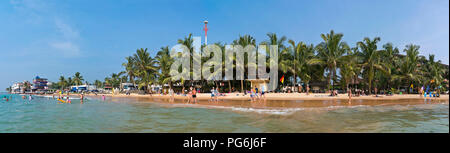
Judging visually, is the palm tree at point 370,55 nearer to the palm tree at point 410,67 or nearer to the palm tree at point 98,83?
the palm tree at point 410,67

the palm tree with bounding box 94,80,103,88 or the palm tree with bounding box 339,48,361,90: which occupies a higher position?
the palm tree with bounding box 339,48,361,90

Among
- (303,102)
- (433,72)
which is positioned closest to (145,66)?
(303,102)

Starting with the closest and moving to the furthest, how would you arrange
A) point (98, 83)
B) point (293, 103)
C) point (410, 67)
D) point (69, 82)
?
point (293, 103), point (410, 67), point (69, 82), point (98, 83)

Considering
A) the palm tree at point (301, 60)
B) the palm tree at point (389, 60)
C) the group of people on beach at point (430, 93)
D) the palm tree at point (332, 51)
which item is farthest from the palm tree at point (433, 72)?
the palm tree at point (301, 60)

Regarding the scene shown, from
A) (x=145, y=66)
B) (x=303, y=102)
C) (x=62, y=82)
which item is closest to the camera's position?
(x=303, y=102)

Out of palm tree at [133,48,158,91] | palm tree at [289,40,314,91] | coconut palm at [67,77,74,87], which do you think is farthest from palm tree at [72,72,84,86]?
palm tree at [289,40,314,91]

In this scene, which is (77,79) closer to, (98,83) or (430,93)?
(98,83)

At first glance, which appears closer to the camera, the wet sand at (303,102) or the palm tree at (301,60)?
the wet sand at (303,102)

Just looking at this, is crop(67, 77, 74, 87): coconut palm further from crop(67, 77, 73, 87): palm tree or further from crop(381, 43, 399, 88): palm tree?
crop(381, 43, 399, 88): palm tree

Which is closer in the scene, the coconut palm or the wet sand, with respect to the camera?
the wet sand

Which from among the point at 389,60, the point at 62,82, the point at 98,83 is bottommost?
the point at 98,83
